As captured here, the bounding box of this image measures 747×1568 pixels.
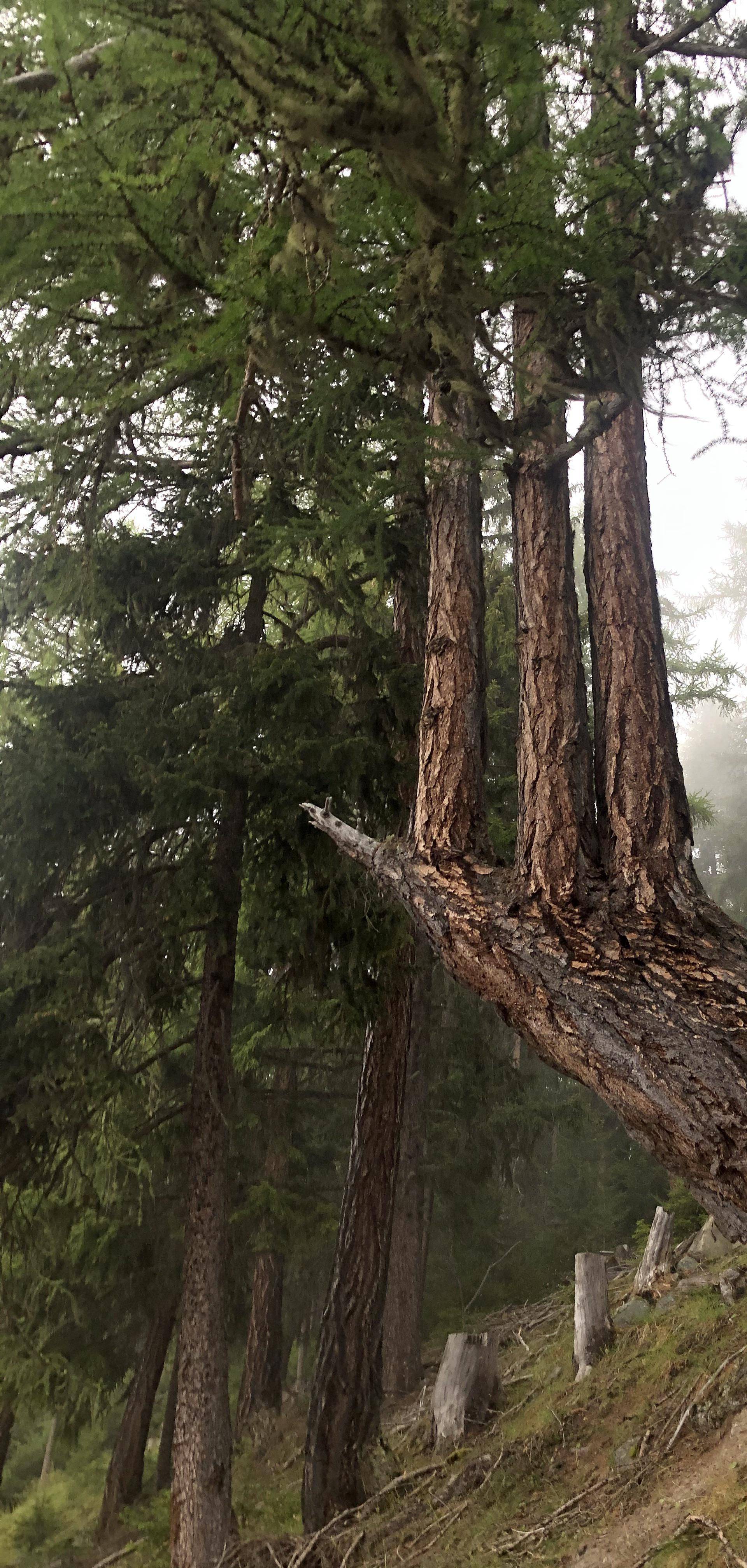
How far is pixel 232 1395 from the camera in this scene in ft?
52.5

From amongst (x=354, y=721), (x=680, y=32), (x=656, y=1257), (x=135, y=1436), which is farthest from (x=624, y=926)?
(x=135, y=1436)

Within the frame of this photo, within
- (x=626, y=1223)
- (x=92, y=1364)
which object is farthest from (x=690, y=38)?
(x=626, y=1223)

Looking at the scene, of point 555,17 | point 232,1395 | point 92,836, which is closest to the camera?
point 555,17

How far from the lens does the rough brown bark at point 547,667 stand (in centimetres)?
399

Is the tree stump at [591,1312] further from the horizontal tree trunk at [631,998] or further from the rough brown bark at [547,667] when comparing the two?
the rough brown bark at [547,667]

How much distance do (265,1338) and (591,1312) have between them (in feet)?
18.9

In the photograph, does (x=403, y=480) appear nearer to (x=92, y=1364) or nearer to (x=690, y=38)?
(x=690, y=38)

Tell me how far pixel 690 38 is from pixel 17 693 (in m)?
6.18

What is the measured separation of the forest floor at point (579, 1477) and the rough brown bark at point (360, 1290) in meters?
0.32

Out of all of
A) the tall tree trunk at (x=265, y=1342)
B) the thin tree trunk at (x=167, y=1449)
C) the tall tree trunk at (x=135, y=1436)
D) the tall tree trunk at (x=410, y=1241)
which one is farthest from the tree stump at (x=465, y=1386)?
the thin tree trunk at (x=167, y=1449)

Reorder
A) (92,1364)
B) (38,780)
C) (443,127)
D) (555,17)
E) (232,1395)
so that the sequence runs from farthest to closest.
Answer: (232,1395) → (92,1364) → (38,780) → (555,17) → (443,127)

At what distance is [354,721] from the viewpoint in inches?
279

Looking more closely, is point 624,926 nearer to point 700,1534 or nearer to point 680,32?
point 700,1534

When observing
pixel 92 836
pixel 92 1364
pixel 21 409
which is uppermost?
pixel 21 409
